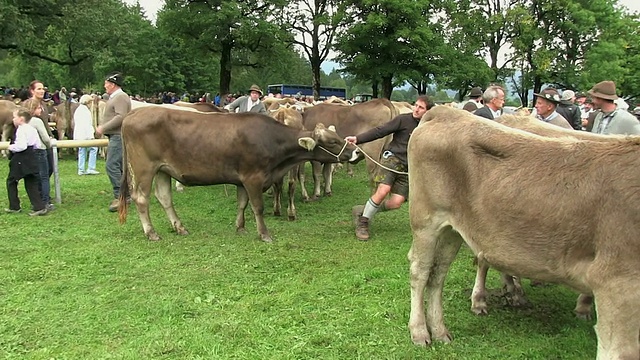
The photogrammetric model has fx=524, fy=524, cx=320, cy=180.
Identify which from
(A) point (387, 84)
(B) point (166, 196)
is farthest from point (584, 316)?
(A) point (387, 84)

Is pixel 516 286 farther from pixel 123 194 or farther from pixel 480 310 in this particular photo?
pixel 123 194

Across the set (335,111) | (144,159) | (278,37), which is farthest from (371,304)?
(278,37)

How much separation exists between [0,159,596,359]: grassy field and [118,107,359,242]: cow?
29.9 inches

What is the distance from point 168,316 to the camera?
15.5 ft

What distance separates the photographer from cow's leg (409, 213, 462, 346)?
4.06 metres

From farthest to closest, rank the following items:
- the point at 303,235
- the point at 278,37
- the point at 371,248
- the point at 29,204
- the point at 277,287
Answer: the point at 278,37 → the point at 29,204 → the point at 303,235 → the point at 371,248 → the point at 277,287

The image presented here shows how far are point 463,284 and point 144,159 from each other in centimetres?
447

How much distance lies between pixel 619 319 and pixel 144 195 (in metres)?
6.01

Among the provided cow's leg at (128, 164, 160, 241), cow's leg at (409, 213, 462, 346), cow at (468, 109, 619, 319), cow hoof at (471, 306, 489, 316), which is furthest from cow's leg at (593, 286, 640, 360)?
cow's leg at (128, 164, 160, 241)

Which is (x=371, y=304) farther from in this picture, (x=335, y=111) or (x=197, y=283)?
(x=335, y=111)

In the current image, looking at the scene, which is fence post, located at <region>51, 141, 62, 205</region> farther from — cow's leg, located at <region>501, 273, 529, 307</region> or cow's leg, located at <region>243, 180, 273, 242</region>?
cow's leg, located at <region>501, 273, 529, 307</region>

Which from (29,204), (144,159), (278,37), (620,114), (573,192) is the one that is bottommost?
(29,204)

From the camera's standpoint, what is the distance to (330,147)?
752 cm

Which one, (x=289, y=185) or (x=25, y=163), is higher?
(x=25, y=163)
